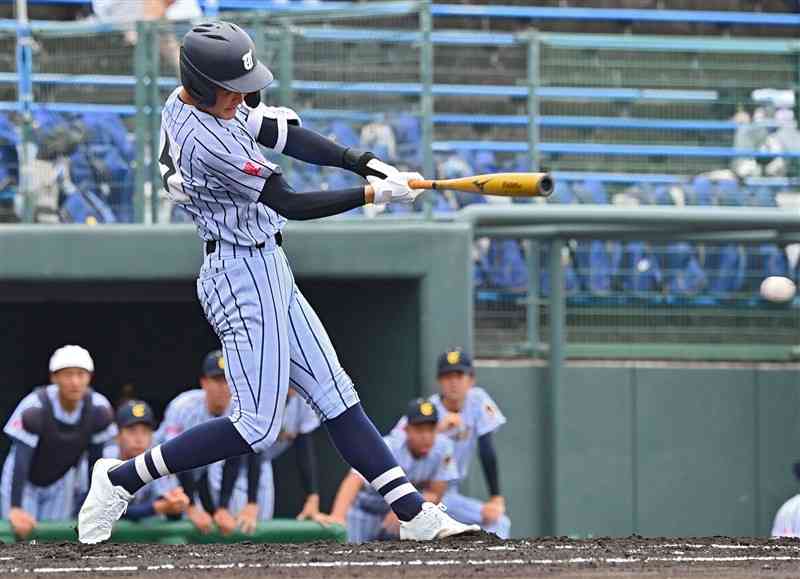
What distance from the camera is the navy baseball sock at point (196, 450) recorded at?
4.60 metres

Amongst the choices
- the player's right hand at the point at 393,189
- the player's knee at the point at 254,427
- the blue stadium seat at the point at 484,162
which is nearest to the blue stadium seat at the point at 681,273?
the blue stadium seat at the point at 484,162

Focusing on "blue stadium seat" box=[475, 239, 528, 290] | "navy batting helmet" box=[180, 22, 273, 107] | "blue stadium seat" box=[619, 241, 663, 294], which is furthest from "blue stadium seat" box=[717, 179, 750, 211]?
"navy batting helmet" box=[180, 22, 273, 107]

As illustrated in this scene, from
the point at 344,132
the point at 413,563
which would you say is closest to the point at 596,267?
the point at 344,132

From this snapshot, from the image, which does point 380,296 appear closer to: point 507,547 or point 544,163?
point 544,163

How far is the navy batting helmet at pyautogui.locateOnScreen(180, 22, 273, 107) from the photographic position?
4.42 metres

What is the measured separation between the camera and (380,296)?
8617 mm

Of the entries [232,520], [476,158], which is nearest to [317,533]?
[232,520]

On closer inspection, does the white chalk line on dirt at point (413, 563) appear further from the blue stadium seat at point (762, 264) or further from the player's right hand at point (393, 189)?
the blue stadium seat at point (762, 264)

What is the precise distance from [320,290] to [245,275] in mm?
4387

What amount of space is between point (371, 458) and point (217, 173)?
0.96 meters

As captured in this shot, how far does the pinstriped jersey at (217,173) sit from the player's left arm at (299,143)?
0.18 ft

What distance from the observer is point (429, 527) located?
15.6 feet

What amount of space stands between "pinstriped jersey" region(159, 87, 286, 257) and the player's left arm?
5 cm

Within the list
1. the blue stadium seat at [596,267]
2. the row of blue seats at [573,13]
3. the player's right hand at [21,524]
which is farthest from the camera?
the row of blue seats at [573,13]
